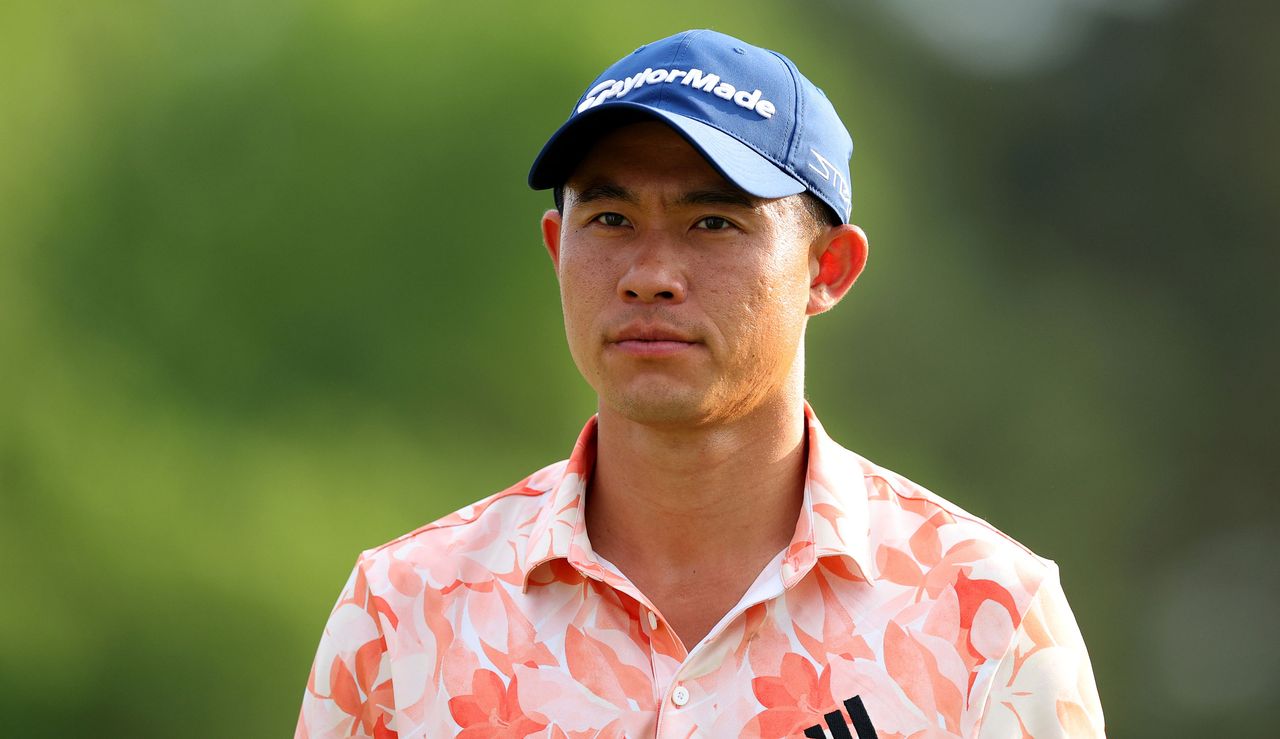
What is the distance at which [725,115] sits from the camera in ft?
7.27

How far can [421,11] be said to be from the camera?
17.4ft

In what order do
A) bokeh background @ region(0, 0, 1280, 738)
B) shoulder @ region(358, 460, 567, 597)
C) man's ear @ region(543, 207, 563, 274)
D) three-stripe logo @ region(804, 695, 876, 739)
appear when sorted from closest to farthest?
three-stripe logo @ region(804, 695, 876, 739)
shoulder @ region(358, 460, 567, 597)
man's ear @ region(543, 207, 563, 274)
bokeh background @ region(0, 0, 1280, 738)

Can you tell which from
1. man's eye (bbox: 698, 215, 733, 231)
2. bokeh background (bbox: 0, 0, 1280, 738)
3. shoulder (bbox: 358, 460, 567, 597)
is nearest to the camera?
man's eye (bbox: 698, 215, 733, 231)

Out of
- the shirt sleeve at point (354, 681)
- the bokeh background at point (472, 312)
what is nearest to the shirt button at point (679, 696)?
the shirt sleeve at point (354, 681)

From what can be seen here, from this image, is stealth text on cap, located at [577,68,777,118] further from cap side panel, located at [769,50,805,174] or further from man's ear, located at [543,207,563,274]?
man's ear, located at [543,207,563,274]

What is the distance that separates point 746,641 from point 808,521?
21 centimetres

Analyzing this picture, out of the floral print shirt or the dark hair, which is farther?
the dark hair

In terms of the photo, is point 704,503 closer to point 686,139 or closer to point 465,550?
point 465,550

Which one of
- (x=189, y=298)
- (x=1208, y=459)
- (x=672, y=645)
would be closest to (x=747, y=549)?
(x=672, y=645)

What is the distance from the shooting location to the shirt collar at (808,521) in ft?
7.07

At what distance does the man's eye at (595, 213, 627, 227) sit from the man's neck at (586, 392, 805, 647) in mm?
299

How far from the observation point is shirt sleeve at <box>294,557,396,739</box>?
2262mm

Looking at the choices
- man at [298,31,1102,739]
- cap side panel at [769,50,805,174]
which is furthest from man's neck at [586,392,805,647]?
cap side panel at [769,50,805,174]

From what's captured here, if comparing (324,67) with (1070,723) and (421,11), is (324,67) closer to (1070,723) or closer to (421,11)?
(421,11)
